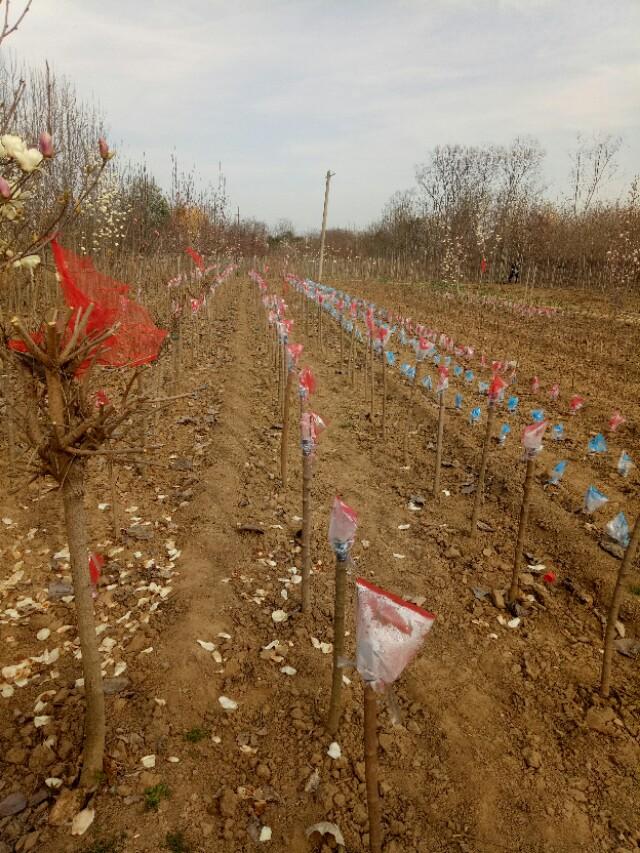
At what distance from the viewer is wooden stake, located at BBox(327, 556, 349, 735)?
2.20 m

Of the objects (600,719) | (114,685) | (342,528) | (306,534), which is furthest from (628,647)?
(114,685)

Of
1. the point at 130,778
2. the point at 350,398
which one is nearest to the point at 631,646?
the point at 130,778

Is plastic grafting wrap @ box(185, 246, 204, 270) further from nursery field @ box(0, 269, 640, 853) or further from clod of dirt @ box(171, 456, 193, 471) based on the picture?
clod of dirt @ box(171, 456, 193, 471)

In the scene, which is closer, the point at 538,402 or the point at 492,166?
the point at 538,402

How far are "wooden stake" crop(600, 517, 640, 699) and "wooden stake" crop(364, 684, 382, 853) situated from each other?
1.47 m

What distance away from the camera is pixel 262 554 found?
12.5ft

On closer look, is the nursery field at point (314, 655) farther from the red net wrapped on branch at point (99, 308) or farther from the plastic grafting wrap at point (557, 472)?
the red net wrapped on branch at point (99, 308)

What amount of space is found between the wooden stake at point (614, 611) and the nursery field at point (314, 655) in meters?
0.09

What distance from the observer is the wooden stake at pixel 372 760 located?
65.4 inches

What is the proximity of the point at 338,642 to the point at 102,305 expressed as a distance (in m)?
1.73

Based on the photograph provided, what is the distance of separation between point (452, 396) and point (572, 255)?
20.8 metres

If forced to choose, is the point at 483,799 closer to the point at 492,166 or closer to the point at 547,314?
the point at 547,314

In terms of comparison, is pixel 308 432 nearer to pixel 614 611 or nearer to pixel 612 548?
pixel 614 611

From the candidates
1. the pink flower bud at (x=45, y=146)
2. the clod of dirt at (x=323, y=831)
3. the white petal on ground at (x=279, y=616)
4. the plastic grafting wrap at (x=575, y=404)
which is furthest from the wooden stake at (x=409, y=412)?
the pink flower bud at (x=45, y=146)
